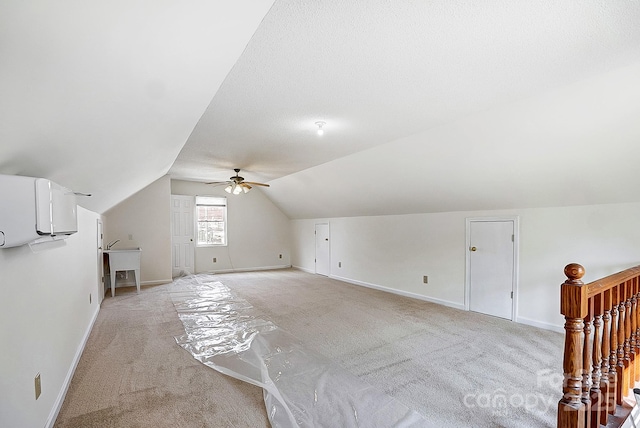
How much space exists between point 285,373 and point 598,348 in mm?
2193

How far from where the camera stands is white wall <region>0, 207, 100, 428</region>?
1.49 metres

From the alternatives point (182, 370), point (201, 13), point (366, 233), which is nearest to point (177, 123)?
point (201, 13)

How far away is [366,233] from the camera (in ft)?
21.2

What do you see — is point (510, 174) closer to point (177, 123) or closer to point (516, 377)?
point (516, 377)

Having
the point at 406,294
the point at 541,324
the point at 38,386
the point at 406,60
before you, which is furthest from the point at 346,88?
the point at 406,294

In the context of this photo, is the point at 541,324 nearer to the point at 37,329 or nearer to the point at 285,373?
the point at 285,373

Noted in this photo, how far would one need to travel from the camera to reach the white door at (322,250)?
761 cm

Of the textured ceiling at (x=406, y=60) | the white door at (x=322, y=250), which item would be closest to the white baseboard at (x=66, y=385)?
the textured ceiling at (x=406, y=60)

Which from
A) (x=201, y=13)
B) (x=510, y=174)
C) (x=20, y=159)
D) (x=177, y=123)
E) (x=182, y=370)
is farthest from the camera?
(x=510, y=174)

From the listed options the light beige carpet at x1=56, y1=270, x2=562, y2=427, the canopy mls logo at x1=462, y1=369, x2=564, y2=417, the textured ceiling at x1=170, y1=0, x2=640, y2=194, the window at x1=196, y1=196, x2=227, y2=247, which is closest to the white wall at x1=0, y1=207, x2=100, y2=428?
the light beige carpet at x1=56, y1=270, x2=562, y2=427

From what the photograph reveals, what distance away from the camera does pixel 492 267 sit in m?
4.30

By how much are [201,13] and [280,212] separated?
8008 mm

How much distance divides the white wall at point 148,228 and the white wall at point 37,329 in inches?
141

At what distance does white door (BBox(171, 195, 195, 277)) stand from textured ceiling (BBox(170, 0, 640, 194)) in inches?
190
